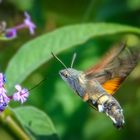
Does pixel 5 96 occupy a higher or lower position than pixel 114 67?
higher

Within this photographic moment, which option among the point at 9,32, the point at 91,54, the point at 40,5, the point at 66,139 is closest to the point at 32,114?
the point at 9,32

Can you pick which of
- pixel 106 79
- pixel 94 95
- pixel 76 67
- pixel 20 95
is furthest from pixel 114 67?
pixel 76 67

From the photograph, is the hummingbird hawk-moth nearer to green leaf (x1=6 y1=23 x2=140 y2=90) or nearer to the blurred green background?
green leaf (x1=6 y1=23 x2=140 y2=90)

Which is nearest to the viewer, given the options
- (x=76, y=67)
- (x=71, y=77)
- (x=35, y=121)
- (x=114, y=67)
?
(x=71, y=77)

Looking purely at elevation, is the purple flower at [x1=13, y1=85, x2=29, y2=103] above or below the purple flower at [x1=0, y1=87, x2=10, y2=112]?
above

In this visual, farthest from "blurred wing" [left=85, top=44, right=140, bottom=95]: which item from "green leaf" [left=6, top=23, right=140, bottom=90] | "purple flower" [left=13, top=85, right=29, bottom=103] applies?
"green leaf" [left=6, top=23, right=140, bottom=90]

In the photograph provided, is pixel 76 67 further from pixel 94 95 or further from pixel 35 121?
pixel 94 95

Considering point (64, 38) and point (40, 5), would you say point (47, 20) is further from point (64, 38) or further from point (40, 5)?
point (64, 38)
